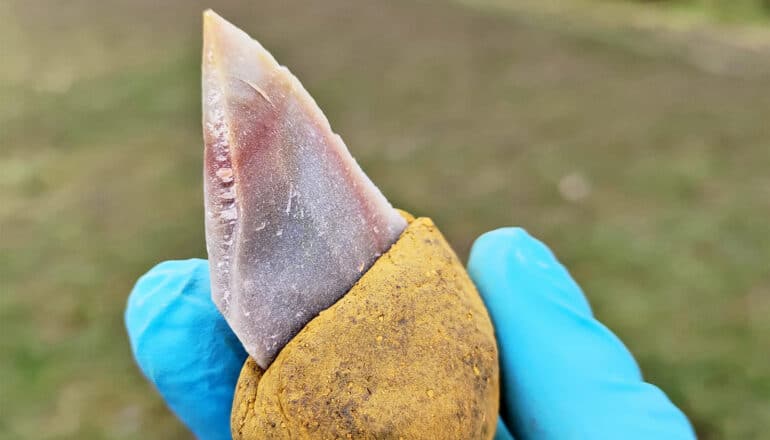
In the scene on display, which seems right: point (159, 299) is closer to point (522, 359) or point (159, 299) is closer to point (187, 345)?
point (187, 345)

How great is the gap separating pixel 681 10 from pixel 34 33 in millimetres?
5435

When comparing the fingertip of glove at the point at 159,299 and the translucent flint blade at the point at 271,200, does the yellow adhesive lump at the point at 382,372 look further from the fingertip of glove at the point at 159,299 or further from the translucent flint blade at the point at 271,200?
the fingertip of glove at the point at 159,299

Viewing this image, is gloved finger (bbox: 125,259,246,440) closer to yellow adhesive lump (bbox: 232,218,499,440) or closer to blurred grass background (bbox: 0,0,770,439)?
yellow adhesive lump (bbox: 232,218,499,440)

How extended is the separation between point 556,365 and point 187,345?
25.5 inches

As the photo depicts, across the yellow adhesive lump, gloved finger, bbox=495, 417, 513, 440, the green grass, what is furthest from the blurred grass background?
the yellow adhesive lump

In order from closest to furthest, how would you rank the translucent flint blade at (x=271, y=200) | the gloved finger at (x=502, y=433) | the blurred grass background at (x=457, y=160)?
1. the translucent flint blade at (x=271, y=200)
2. the gloved finger at (x=502, y=433)
3. the blurred grass background at (x=457, y=160)

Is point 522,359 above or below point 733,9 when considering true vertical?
below

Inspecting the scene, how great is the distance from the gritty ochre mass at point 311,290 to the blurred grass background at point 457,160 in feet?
4.91

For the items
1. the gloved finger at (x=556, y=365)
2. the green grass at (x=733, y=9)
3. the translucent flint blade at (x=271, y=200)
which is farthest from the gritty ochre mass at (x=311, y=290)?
the green grass at (x=733, y=9)

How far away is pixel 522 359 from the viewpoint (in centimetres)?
117

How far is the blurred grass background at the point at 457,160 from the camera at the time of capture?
2.39m

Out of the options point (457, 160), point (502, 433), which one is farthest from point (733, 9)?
point (502, 433)

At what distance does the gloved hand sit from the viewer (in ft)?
3.72

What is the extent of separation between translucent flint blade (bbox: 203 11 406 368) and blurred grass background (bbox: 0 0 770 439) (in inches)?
59.7
